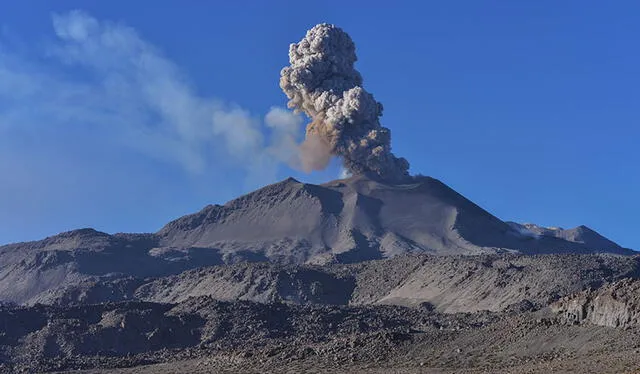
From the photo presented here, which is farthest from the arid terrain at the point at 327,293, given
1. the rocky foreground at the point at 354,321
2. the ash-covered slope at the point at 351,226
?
the ash-covered slope at the point at 351,226

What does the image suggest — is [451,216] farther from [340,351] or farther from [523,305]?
[340,351]

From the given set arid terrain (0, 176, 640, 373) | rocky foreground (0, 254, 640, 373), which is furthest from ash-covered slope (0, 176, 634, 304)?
rocky foreground (0, 254, 640, 373)

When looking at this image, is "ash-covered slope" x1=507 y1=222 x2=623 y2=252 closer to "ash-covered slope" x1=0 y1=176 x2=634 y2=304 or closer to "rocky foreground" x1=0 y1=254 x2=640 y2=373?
"ash-covered slope" x1=0 y1=176 x2=634 y2=304

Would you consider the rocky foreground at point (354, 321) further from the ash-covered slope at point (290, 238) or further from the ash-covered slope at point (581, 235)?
the ash-covered slope at point (581, 235)

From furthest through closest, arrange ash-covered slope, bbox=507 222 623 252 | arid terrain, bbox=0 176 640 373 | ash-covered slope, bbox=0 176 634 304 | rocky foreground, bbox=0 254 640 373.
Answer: ash-covered slope, bbox=507 222 623 252 → ash-covered slope, bbox=0 176 634 304 → arid terrain, bbox=0 176 640 373 → rocky foreground, bbox=0 254 640 373

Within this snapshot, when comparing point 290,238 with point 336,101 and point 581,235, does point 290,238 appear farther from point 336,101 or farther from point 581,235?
point 581,235
